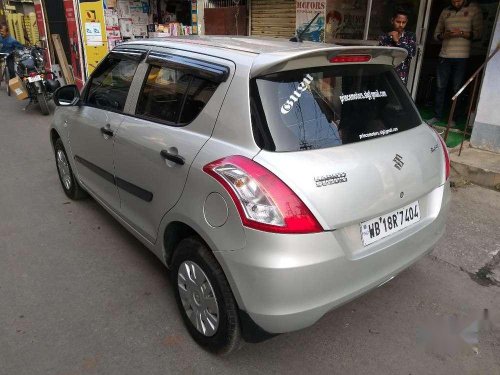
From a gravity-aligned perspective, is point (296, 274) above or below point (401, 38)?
below

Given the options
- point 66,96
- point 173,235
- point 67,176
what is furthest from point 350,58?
point 67,176

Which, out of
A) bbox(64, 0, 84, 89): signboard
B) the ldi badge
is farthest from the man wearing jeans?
bbox(64, 0, 84, 89): signboard

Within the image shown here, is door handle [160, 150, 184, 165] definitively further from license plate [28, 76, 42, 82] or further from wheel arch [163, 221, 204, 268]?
license plate [28, 76, 42, 82]

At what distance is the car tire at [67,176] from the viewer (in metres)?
4.33

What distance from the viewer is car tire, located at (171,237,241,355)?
7.00ft

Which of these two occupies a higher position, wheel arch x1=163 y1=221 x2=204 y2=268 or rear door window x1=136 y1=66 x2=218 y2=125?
rear door window x1=136 y1=66 x2=218 y2=125

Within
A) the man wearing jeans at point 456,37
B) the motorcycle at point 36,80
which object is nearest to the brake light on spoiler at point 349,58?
the man wearing jeans at point 456,37

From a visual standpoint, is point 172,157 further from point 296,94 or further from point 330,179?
point 330,179

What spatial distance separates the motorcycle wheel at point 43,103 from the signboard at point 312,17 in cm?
579

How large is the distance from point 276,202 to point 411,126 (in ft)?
3.91

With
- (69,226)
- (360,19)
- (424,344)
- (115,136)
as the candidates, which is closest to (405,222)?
(424,344)

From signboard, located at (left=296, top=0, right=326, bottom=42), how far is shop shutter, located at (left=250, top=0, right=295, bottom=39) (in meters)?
0.33

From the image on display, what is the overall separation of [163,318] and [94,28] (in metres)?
9.08

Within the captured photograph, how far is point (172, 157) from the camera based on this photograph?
7.77 ft
